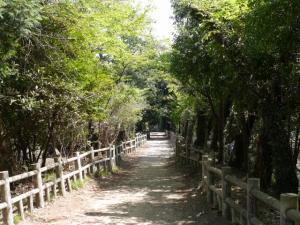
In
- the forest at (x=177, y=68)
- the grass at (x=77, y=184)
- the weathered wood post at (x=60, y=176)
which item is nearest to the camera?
the forest at (x=177, y=68)

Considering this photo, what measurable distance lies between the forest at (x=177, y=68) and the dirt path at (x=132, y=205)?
1899 mm

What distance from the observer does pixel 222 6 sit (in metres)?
10.2

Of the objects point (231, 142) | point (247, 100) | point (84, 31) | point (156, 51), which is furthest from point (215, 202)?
point (156, 51)

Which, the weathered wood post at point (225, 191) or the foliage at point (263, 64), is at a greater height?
the foliage at point (263, 64)

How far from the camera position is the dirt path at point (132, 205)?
9.91 meters

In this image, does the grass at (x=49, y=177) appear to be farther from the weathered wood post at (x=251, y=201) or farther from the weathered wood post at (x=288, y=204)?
the weathered wood post at (x=288, y=204)

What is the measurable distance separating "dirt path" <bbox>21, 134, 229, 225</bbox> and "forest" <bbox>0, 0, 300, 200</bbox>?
1.90 meters

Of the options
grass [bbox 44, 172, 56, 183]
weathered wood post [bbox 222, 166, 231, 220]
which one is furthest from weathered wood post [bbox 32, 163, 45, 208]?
weathered wood post [bbox 222, 166, 231, 220]

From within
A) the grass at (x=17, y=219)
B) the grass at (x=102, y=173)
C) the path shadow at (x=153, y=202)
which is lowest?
the path shadow at (x=153, y=202)

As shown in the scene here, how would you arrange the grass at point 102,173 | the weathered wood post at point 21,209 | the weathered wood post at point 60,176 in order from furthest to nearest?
the grass at point 102,173, the weathered wood post at point 60,176, the weathered wood post at point 21,209

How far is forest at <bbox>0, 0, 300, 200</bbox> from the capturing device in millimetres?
8109

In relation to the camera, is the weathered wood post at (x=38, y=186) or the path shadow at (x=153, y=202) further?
the weathered wood post at (x=38, y=186)

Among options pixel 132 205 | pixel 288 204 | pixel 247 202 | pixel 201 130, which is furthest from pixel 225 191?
pixel 201 130

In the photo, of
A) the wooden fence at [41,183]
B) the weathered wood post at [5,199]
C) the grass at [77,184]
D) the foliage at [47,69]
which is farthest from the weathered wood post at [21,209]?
the grass at [77,184]
